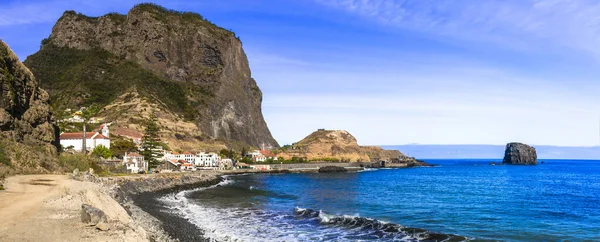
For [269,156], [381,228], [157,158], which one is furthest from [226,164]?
[381,228]

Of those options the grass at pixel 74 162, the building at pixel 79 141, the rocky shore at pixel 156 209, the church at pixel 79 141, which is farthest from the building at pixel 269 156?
the grass at pixel 74 162

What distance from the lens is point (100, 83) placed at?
A: 18238 cm

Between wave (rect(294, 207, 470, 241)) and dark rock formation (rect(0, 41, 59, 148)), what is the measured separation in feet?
101

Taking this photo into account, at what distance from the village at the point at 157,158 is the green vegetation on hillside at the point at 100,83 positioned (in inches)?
1588

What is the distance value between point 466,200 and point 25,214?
4553 centimetres

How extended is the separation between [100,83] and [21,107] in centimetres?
14513

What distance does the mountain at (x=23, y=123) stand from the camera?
4131 cm

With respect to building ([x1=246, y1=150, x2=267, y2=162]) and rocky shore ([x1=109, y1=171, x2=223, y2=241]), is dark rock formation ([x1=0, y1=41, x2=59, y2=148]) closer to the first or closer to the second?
rocky shore ([x1=109, y1=171, x2=223, y2=241])

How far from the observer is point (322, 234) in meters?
28.9

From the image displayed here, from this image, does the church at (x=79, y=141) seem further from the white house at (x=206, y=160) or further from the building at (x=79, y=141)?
the white house at (x=206, y=160)

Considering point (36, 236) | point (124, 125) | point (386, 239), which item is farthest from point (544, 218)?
point (124, 125)

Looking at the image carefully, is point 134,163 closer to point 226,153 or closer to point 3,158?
point 3,158

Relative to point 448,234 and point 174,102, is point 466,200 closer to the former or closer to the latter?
point 448,234

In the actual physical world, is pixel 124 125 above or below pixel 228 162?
above
